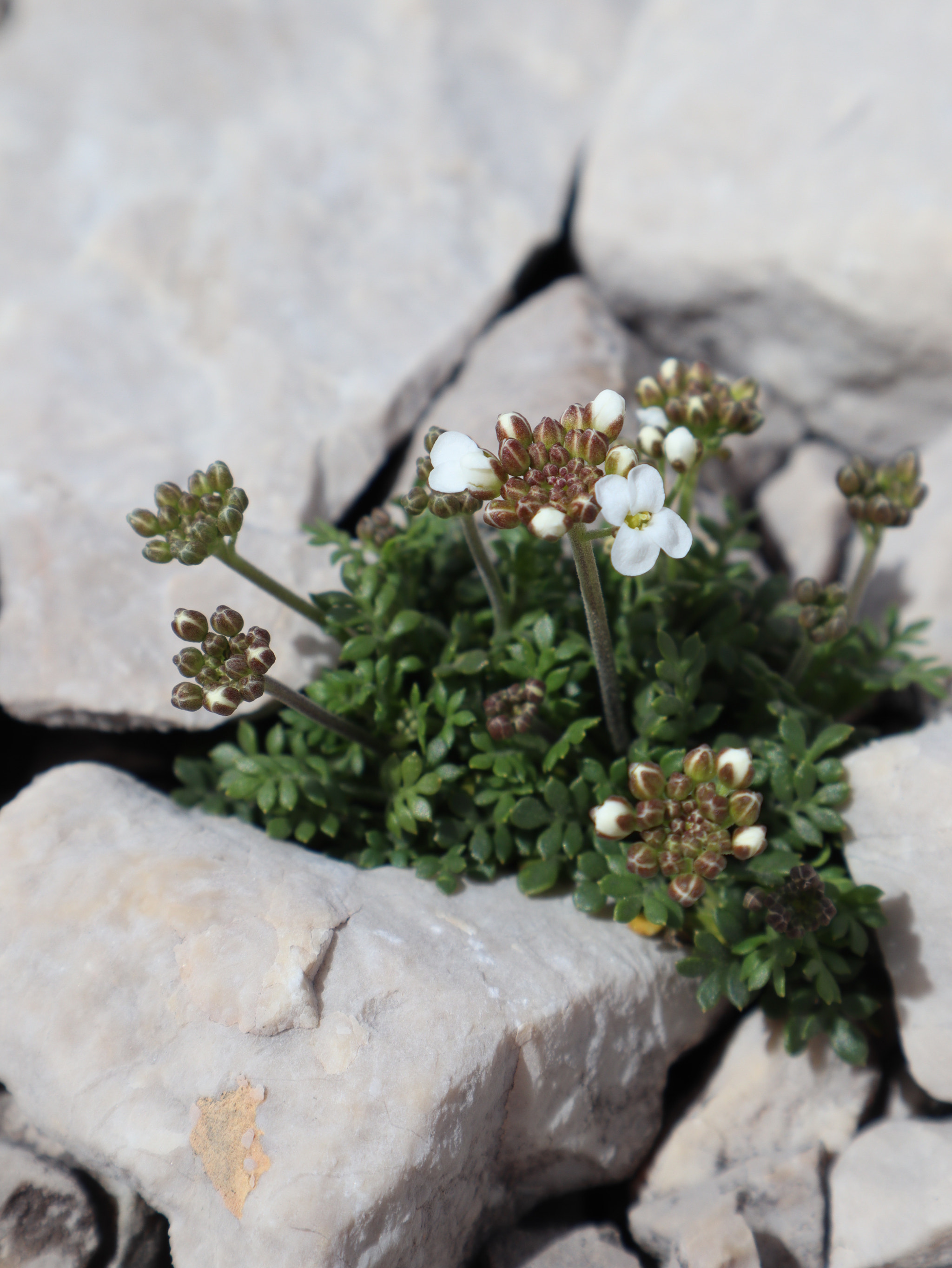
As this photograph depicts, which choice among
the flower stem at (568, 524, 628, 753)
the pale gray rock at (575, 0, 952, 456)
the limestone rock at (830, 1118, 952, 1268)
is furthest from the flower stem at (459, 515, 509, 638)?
the pale gray rock at (575, 0, 952, 456)

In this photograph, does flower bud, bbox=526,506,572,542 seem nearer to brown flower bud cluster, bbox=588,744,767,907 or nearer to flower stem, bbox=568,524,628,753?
flower stem, bbox=568,524,628,753

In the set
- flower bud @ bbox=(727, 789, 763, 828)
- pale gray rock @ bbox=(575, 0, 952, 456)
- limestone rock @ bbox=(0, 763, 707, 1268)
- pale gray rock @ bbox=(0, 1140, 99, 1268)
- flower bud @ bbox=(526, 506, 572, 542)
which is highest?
pale gray rock @ bbox=(575, 0, 952, 456)

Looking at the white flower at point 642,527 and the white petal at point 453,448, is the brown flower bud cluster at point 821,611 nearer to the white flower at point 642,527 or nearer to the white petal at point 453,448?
the white flower at point 642,527

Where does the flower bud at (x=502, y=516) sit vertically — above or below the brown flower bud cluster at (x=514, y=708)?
above

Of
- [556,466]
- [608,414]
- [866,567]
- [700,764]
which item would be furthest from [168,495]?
[866,567]

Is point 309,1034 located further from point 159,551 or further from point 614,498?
point 614,498

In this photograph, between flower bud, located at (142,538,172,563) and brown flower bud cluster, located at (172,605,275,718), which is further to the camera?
flower bud, located at (142,538,172,563)

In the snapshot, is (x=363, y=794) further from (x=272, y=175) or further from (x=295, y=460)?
(x=272, y=175)

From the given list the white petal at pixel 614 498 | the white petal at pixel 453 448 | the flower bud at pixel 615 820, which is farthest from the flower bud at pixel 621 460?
the flower bud at pixel 615 820
